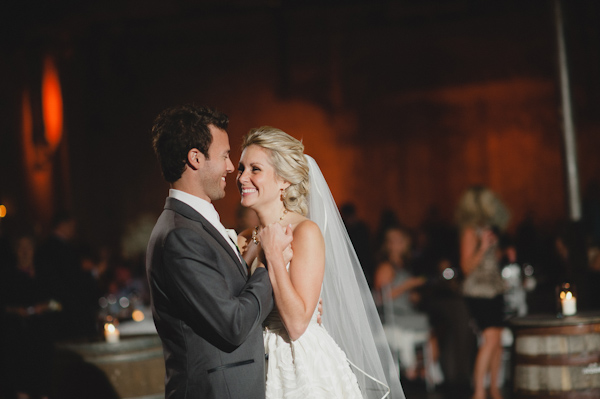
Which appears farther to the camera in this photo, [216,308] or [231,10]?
[231,10]

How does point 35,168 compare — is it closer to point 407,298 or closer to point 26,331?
point 26,331

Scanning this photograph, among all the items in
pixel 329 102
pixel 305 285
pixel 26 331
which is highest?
pixel 329 102

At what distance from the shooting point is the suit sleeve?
1.94 m

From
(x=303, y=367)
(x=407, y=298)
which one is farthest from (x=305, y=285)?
(x=407, y=298)

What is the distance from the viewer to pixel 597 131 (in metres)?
10.8

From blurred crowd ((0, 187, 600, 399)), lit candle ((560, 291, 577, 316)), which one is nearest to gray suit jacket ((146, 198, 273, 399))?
lit candle ((560, 291, 577, 316))

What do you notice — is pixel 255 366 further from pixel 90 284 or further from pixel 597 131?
pixel 597 131

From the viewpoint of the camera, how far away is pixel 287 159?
102 inches

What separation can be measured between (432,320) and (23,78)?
7.97 meters

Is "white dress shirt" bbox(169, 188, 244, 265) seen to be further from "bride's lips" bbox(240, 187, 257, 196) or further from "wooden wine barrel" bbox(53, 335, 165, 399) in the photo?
"wooden wine barrel" bbox(53, 335, 165, 399)

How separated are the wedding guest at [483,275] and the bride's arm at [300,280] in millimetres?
3300

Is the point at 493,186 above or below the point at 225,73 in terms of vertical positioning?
below

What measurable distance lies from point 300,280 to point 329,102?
30.4 feet

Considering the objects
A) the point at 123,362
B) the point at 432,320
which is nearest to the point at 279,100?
the point at 432,320
